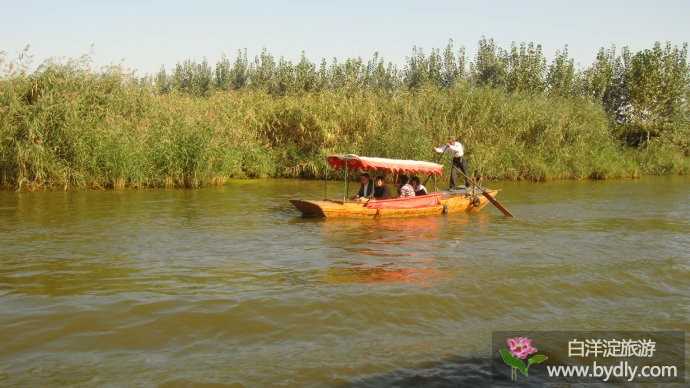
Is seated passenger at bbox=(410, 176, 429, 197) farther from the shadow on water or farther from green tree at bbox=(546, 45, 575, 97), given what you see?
green tree at bbox=(546, 45, 575, 97)

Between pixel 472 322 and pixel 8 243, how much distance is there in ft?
27.5

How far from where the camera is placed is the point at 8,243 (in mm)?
10789

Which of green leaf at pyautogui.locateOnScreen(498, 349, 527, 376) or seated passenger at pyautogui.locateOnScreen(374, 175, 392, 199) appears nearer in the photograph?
green leaf at pyautogui.locateOnScreen(498, 349, 527, 376)

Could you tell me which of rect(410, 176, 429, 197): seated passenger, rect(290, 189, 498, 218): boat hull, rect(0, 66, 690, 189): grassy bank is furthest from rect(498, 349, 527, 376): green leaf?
rect(0, 66, 690, 189): grassy bank

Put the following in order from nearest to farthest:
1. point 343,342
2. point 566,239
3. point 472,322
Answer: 1. point 343,342
2. point 472,322
3. point 566,239

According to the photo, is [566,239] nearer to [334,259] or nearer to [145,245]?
[334,259]

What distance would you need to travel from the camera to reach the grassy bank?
18156 mm

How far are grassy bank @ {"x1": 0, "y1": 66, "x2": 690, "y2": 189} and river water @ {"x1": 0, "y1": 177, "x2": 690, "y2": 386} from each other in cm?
360

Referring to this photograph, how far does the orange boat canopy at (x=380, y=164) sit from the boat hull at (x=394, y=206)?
2.33 ft

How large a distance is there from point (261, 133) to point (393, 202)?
1279cm

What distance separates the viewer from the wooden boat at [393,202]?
45.5 ft

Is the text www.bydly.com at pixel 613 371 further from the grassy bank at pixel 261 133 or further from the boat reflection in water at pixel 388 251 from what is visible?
the grassy bank at pixel 261 133

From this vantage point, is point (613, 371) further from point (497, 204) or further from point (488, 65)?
point (488, 65)

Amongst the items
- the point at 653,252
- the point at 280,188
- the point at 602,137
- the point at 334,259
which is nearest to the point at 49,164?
the point at 280,188
